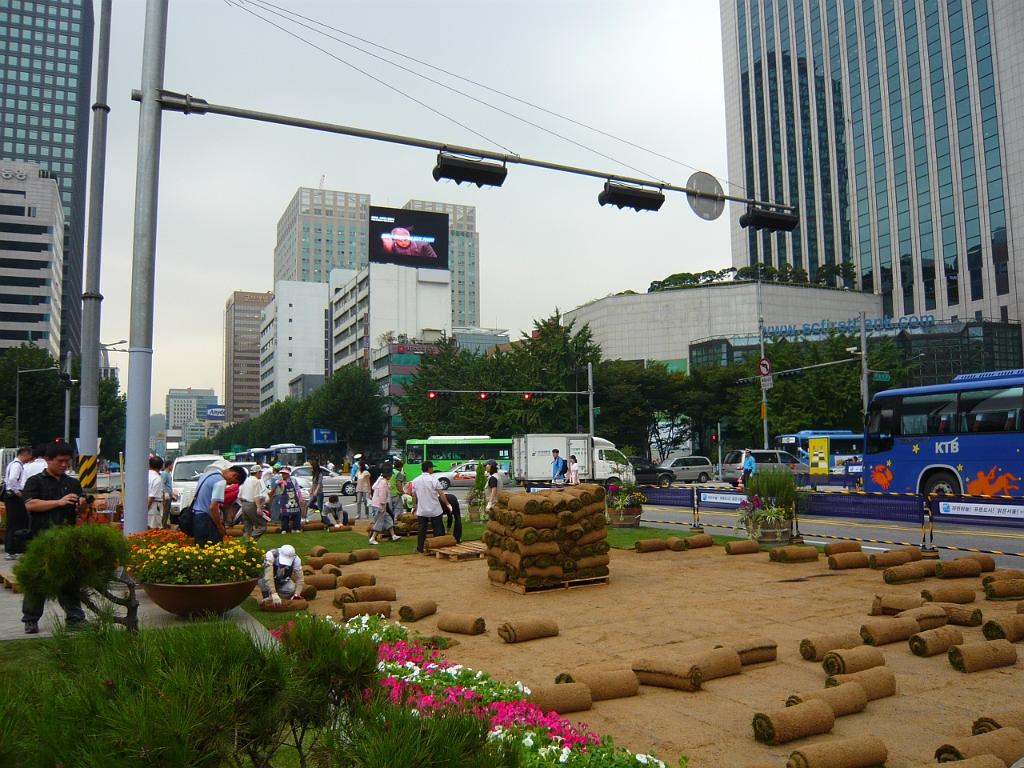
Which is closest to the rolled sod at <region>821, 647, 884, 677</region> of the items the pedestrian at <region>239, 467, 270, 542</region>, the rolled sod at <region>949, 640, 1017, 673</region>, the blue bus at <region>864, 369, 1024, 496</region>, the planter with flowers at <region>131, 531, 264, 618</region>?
the rolled sod at <region>949, 640, 1017, 673</region>

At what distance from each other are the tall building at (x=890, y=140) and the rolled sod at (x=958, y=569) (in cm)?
7173

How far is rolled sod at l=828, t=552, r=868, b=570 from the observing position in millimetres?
11688

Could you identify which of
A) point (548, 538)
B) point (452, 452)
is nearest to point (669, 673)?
point (548, 538)

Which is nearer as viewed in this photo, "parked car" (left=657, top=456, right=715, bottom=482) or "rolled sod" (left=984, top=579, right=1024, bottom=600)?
"rolled sod" (left=984, top=579, right=1024, bottom=600)

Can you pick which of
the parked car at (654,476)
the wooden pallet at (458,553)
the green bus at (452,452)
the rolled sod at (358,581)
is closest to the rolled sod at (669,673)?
the rolled sod at (358,581)

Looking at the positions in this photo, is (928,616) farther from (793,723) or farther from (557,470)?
(557,470)

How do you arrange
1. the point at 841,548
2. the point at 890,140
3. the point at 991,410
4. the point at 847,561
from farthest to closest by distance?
the point at 890,140 < the point at 991,410 < the point at 841,548 < the point at 847,561

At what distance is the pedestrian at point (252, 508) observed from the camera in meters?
13.0

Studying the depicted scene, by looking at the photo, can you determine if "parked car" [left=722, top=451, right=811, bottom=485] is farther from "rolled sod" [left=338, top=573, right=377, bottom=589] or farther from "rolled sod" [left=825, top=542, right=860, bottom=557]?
"rolled sod" [left=338, top=573, right=377, bottom=589]

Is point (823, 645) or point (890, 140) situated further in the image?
point (890, 140)

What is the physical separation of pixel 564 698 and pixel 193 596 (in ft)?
13.7

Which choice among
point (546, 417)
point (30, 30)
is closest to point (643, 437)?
point (546, 417)

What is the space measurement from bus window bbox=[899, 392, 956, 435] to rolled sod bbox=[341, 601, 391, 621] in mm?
18963

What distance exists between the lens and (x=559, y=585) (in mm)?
11000
